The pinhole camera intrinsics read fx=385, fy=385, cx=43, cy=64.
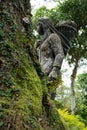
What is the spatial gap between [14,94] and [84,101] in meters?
18.8

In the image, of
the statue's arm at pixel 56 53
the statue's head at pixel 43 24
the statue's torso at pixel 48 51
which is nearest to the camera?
the statue's arm at pixel 56 53

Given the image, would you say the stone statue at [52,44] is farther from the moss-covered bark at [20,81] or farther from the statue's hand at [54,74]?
the moss-covered bark at [20,81]

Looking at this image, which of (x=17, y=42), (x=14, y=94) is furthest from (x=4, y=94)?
(x=17, y=42)

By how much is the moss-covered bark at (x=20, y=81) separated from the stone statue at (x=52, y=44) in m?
1.87

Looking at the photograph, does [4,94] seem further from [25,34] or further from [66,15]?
[66,15]

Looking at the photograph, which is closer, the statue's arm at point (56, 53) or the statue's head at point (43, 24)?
the statue's arm at point (56, 53)

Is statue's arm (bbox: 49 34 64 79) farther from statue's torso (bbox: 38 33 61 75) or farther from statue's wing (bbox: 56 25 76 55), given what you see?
statue's wing (bbox: 56 25 76 55)

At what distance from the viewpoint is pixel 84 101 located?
2222 centimetres

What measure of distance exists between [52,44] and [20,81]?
3120 millimetres

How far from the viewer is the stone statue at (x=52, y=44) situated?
6.86 metres

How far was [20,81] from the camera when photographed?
13.1 feet

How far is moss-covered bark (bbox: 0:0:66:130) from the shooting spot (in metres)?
3.52

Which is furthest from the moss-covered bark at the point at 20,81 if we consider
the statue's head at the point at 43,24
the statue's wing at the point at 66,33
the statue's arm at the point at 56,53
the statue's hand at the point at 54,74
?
the statue's wing at the point at 66,33

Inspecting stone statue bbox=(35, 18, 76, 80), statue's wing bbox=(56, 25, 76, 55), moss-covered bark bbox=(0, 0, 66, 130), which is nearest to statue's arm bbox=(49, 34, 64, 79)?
stone statue bbox=(35, 18, 76, 80)
